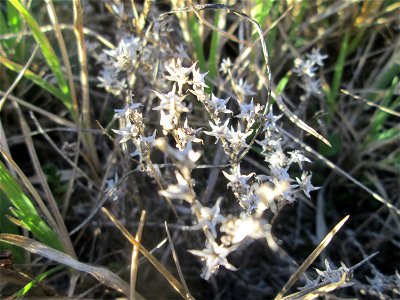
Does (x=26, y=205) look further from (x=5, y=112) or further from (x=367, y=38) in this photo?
(x=367, y=38)

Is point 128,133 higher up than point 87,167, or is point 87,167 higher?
point 128,133

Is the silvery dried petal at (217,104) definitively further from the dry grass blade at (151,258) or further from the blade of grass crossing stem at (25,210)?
the blade of grass crossing stem at (25,210)

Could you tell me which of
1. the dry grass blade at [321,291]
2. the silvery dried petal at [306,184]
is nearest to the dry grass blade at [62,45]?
the silvery dried petal at [306,184]

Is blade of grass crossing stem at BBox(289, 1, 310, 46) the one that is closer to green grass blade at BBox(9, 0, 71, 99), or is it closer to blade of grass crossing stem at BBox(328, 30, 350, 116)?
blade of grass crossing stem at BBox(328, 30, 350, 116)

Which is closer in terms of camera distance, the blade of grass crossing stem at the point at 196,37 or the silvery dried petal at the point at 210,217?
the silvery dried petal at the point at 210,217

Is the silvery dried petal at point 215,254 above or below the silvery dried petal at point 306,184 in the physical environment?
above

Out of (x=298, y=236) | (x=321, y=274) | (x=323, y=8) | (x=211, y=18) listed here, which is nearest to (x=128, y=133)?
(x=321, y=274)

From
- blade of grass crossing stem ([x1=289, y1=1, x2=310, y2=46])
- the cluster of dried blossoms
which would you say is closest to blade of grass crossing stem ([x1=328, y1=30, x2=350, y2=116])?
blade of grass crossing stem ([x1=289, y1=1, x2=310, y2=46])
